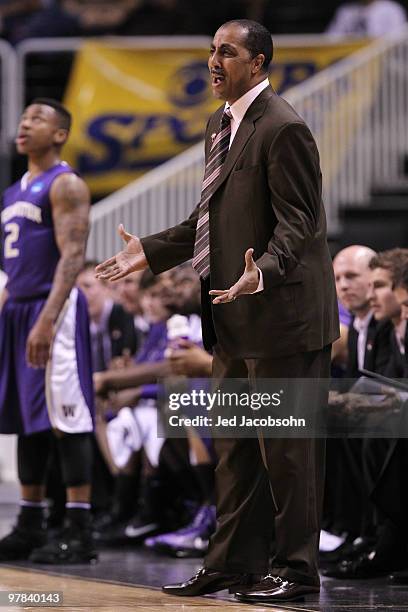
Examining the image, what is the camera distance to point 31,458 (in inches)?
207

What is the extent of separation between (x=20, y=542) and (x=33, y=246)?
1.25m

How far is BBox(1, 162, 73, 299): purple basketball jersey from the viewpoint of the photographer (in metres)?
5.19

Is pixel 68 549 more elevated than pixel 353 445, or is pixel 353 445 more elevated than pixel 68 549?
pixel 353 445

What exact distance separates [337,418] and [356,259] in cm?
107

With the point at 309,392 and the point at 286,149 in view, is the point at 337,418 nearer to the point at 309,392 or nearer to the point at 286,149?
the point at 309,392

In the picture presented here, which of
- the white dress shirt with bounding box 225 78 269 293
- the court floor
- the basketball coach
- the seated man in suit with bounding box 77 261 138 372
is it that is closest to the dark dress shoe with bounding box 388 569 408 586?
the court floor

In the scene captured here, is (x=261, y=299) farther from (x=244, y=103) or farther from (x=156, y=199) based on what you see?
(x=156, y=199)

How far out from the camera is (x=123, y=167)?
10.1 m

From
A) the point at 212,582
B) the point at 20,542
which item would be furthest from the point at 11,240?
the point at 212,582

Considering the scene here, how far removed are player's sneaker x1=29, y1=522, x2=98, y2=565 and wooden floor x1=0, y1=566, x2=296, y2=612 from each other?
39 centimetres

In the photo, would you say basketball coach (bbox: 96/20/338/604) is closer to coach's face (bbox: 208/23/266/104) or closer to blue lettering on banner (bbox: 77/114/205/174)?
coach's face (bbox: 208/23/266/104)

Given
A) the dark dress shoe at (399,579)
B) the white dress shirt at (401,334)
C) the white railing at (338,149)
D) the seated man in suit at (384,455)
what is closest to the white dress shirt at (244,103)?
the seated man in suit at (384,455)

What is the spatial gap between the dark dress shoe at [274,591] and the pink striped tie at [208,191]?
0.97 meters

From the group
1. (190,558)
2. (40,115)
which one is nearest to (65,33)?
(40,115)
